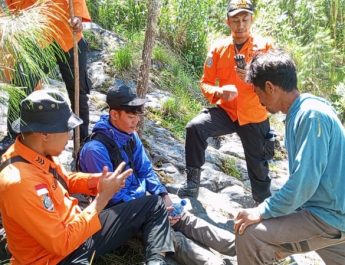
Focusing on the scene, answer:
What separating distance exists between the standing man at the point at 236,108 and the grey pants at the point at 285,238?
5.30 ft

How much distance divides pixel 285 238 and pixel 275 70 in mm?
1103

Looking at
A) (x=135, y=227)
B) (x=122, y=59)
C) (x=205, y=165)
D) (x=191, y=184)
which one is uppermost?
(x=122, y=59)

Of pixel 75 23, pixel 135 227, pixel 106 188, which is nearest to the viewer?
pixel 106 188

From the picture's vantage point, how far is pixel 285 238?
294cm

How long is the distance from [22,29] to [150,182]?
1.80 metres

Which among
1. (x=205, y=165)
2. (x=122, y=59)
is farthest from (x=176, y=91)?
(x=205, y=165)

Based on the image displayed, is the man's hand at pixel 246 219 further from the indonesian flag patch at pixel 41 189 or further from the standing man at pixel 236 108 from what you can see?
the standing man at pixel 236 108

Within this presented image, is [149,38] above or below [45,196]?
above

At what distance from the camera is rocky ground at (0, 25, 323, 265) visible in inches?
183

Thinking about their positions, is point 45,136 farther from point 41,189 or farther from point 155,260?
point 155,260

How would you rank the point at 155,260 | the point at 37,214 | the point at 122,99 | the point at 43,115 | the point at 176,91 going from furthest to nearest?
the point at 176,91 → the point at 122,99 → the point at 155,260 → the point at 43,115 → the point at 37,214

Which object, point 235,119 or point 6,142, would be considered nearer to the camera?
point 6,142

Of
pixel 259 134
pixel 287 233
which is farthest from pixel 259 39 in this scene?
pixel 287 233

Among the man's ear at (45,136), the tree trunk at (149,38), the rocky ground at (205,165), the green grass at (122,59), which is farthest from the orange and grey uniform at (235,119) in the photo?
the green grass at (122,59)
